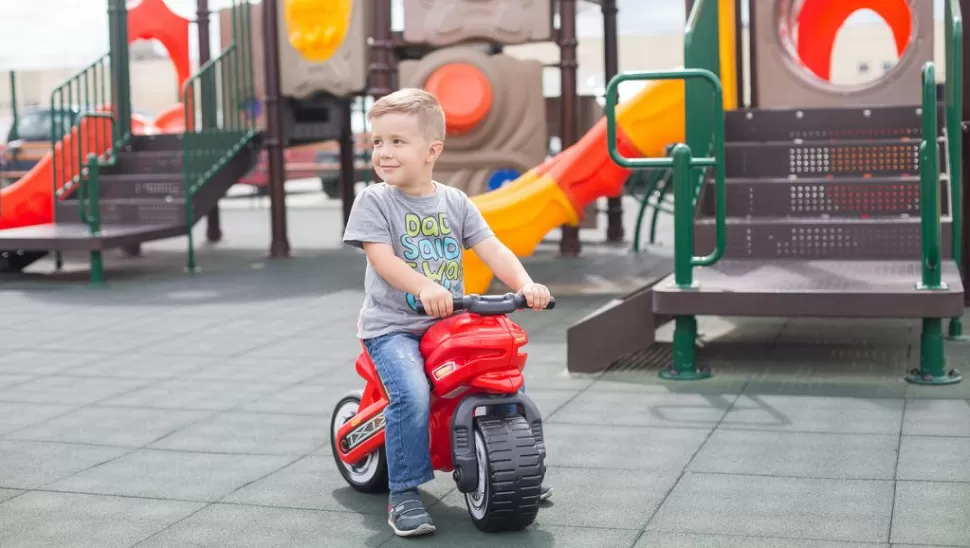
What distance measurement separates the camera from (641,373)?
5.95 meters

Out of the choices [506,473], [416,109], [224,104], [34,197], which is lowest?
[506,473]

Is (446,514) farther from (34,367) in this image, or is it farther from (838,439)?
(34,367)

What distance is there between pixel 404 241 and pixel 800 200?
3.96m

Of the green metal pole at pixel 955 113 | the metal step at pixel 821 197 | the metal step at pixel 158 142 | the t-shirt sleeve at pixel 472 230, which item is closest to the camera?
the t-shirt sleeve at pixel 472 230

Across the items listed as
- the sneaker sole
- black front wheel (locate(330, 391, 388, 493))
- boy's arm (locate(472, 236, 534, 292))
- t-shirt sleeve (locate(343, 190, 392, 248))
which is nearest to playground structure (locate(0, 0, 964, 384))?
black front wheel (locate(330, 391, 388, 493))

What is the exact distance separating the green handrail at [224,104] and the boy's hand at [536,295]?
915cm

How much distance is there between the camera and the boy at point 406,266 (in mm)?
3434

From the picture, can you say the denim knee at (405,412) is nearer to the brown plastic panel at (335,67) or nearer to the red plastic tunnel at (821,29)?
the red plastic tunnel at (821,29)

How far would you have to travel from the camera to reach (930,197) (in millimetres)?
5469

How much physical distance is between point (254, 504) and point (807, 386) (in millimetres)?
2739

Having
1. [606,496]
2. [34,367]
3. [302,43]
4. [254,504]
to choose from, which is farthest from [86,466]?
[302,43]

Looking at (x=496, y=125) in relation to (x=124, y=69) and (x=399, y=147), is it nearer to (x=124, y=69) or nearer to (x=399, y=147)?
(x=124, y=69)

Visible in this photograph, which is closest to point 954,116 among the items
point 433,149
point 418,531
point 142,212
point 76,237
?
point 433,149

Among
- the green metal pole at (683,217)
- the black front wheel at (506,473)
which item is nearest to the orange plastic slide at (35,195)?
the green metal pole at (683,217)
